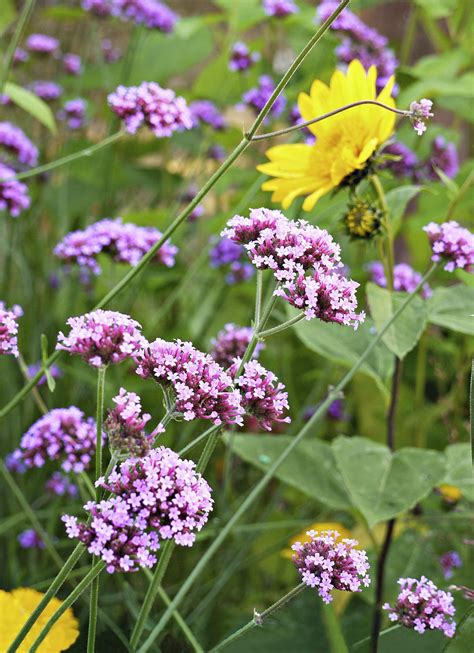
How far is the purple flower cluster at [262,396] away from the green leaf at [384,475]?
0.75ft

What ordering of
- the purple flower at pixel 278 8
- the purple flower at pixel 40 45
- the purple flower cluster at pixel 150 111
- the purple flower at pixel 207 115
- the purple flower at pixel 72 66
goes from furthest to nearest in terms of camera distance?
the purple flower at pixel 72 66 < the purple flower at pixel 40 45 < the purple flower at pixel 207 115 < the purple flower at pixel 278 8 < the purple flower cluster at pixel 150 111

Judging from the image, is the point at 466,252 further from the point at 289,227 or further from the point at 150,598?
the point at 150,598

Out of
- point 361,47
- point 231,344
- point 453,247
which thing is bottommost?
point 231,344

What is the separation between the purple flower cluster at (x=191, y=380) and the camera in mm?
467

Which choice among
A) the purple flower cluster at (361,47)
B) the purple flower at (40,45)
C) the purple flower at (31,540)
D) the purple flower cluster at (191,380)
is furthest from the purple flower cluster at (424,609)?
the purple flower at (40,45)

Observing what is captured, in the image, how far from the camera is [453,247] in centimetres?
70

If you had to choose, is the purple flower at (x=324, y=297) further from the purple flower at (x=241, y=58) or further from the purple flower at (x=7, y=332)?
the purple flower at (x=241, y=58)

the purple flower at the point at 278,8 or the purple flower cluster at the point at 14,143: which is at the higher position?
the purple flower at the point at 278,8

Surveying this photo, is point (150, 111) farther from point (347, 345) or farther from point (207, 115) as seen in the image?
point (207, 115)

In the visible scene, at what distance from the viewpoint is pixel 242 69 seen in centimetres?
133

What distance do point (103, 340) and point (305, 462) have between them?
17.7 inches

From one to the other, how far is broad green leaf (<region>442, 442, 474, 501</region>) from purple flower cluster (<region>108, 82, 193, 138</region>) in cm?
38

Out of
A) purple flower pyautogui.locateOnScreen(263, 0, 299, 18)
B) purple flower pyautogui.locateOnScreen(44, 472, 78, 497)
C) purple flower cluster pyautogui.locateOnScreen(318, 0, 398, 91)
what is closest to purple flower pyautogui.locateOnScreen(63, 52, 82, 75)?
purple flower pyautogui.locateOnScreen(263, 0, 299, 18)

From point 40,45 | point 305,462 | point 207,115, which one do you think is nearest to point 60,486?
point 305,462
